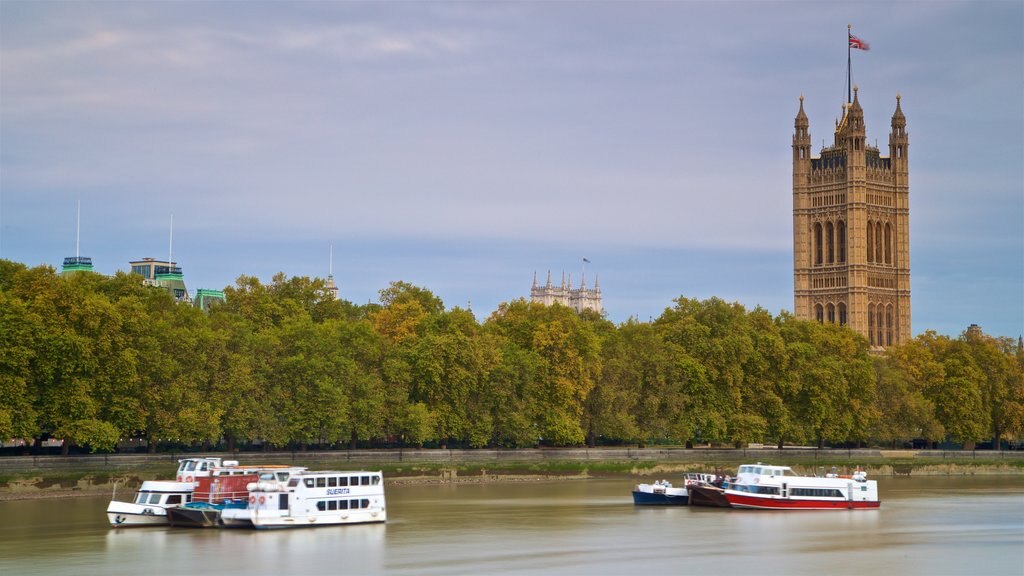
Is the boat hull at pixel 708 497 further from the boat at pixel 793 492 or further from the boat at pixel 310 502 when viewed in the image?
the boat at pixel 310 502

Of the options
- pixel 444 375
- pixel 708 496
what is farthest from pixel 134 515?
pixel 444 375

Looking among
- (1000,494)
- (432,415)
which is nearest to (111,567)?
(432,415)

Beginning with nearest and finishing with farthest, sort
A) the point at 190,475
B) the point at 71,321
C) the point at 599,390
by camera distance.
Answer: the point at 190,475
the point at 71,321
the point at 599,390

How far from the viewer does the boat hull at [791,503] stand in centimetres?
9856

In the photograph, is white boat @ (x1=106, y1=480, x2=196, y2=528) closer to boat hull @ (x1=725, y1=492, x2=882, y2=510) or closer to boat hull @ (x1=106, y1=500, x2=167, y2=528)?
boat hull @ (x1=106, y1=500, x2=167, y2=528)

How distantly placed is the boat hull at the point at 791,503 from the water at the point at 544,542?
1085 mm

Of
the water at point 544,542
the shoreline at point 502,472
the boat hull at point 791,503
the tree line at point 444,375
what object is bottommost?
the water at point 544,542

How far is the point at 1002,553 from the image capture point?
74.2 metres

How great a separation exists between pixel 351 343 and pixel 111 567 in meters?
59.3

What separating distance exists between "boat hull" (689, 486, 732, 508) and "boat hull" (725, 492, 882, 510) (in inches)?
14.5

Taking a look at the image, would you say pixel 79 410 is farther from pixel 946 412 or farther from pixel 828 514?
pixel 946 412

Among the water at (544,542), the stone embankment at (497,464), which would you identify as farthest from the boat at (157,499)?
the stone embankment at (497,464)

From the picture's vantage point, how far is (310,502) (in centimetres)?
8406

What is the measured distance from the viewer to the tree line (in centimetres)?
10426
